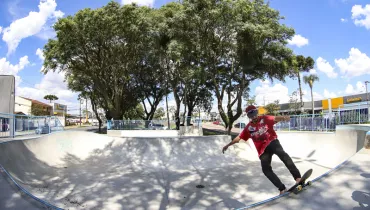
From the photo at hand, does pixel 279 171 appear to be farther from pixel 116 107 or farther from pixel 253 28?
pixel 116 107

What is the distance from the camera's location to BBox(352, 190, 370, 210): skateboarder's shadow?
3.27 m

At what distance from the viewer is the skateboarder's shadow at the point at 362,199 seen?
3269 millimetres

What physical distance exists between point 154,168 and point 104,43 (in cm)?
1622

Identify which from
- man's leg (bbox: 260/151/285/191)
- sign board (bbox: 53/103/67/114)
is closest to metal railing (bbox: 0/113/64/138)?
man's leg (bbox: 260/151/285/191)

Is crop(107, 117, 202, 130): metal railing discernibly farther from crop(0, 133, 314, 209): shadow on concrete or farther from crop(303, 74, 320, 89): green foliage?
crop(303, 74, 320, 89): green foliage

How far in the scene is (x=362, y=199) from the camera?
11.3ft

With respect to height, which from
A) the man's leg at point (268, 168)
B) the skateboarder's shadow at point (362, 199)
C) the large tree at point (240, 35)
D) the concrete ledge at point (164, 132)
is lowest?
the concrete ledge at point (164, 132)

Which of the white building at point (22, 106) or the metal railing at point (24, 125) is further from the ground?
the white building at point (22, 106)

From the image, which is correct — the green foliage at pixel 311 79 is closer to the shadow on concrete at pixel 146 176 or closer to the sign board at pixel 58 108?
the shadow on concrete at pixel 146 176

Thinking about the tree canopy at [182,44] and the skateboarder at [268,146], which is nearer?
the skateboarder at [268,146]

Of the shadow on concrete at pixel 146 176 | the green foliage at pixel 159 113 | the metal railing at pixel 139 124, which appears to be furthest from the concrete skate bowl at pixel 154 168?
the green foliage at pixel 159 113

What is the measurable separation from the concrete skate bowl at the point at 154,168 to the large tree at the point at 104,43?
36.1 feet

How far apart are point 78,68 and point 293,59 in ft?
65.7

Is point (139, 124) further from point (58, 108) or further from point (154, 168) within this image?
point (58, 108)
